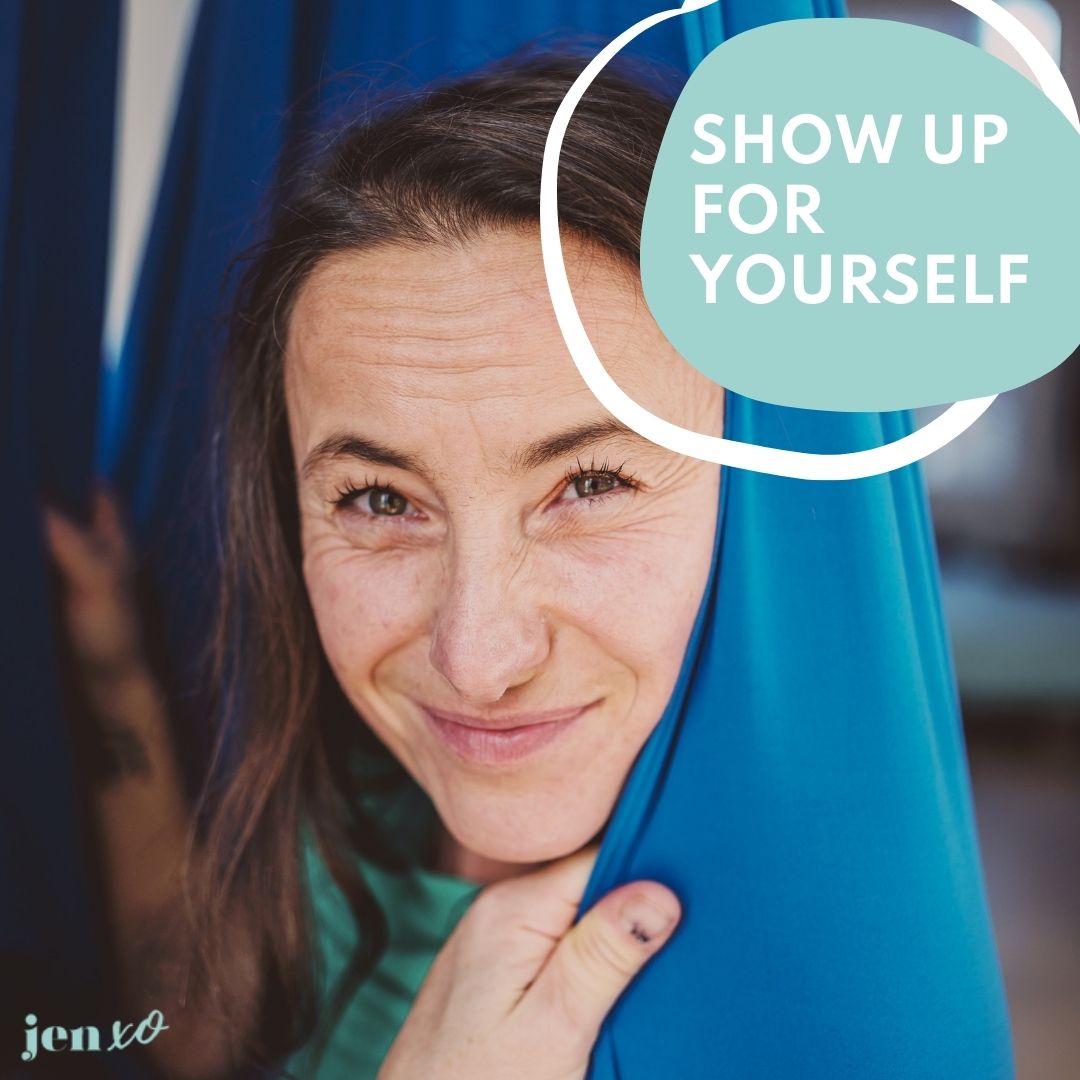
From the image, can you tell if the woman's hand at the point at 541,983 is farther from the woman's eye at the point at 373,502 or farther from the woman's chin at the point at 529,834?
the woman's eye at the point at 373,502

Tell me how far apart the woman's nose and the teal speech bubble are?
0.74 feet

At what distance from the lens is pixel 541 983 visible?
82cm

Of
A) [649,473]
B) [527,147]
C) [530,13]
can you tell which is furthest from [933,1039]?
[530,13]

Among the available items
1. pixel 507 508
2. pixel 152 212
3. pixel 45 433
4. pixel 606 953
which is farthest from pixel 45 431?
pixel 606 953

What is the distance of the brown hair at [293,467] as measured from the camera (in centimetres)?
75

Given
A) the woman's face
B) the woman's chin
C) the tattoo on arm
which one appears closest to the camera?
the woman's face

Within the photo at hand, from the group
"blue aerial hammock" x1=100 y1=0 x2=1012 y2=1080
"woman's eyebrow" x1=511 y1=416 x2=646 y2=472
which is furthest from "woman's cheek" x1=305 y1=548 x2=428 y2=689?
"blue aerial hammock" x1=100 y1=0 x2=1012 y2=1080

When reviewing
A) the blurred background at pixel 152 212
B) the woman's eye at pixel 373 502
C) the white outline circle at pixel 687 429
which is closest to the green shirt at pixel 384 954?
the blurred background at pixel 152 212

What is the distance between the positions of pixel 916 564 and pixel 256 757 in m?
A: 0.62

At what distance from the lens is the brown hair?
29.5 inches

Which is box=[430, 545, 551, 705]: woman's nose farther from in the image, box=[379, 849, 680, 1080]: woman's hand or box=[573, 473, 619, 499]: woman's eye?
box=[379, 849, 680, 1080]: woman's hand

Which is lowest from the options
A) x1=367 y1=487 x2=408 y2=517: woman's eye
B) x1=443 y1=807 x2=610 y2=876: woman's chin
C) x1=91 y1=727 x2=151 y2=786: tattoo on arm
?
x1=443 y1=807 x2=610 y2=876: woman's chin

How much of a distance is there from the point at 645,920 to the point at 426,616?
31 cm

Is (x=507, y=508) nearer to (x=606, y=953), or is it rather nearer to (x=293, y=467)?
(x=293, y=467)
